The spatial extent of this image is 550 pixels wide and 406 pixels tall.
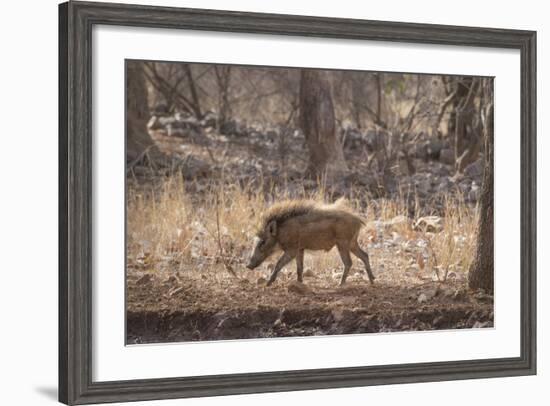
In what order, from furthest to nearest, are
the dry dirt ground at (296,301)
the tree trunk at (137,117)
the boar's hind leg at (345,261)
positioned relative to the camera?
the boar's hind leg at (345,261) → the dry dirt ground at (296,301) → the tree trunk at (137,117)

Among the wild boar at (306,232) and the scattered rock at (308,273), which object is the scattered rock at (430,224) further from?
the scattered rock at (308,273)

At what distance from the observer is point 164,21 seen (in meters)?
7.71

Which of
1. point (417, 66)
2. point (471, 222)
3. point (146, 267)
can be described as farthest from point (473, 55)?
point (146, 267)

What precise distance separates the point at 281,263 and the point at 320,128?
91cm

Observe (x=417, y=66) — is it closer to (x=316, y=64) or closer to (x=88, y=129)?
(x=316, y=64)

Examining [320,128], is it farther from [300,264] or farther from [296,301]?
[296,301]

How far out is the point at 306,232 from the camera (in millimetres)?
8406

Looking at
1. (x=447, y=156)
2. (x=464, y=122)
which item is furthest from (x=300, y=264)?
(x=464, y=122)

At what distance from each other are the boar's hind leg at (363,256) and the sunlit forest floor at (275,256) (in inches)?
1.5

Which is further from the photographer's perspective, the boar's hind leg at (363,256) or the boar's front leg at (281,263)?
the boar's hind leg at (363,256)

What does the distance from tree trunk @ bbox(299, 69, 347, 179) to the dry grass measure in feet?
0.57

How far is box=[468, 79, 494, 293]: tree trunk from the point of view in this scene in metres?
8.71

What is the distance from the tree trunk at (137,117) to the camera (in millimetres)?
7734

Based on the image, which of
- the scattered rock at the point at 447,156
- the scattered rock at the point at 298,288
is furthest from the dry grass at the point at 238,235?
the scattered rock at the point at 447,156
